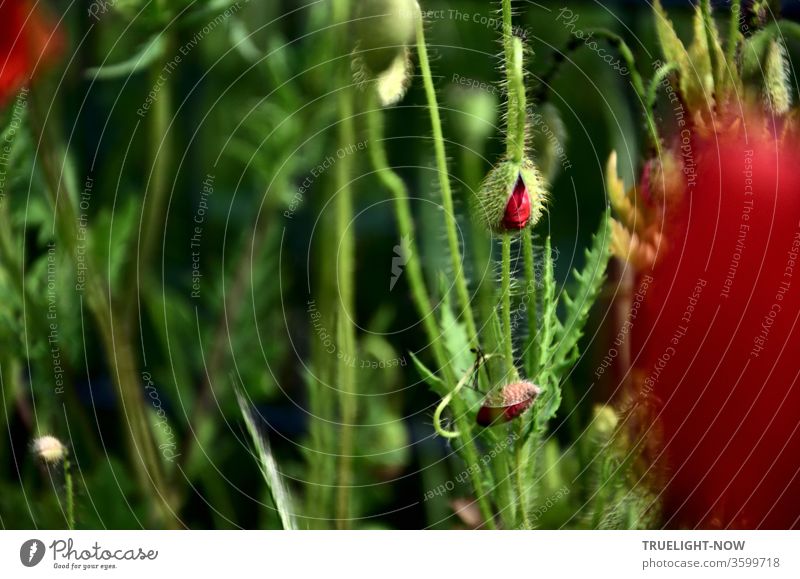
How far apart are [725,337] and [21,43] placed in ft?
0.86

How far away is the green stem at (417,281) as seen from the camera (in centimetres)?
33

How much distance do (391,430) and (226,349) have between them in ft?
0.23

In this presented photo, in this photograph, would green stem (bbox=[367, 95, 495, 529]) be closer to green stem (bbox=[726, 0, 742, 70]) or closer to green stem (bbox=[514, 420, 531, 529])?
green stem (bbox=[514, 420, 531, 529])

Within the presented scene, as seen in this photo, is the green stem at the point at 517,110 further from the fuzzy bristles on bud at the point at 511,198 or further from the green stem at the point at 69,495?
the green stem at the point at 69,495

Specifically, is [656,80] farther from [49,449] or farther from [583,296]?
[49,449]

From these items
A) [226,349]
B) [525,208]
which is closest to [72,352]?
[226,349]

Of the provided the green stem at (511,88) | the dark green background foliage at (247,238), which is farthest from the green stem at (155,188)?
the green stem at (511,88)

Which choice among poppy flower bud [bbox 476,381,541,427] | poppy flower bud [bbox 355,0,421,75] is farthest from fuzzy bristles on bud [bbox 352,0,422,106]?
poppy flower bud [bbox 476,381,541,427]

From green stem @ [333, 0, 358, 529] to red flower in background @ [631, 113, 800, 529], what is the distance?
103 mm

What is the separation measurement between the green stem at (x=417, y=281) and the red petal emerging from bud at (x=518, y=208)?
45 mm

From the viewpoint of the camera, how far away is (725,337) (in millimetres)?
348

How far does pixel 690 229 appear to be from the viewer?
35cm
